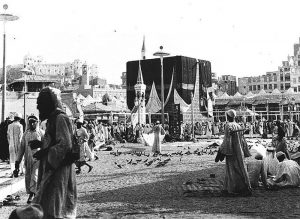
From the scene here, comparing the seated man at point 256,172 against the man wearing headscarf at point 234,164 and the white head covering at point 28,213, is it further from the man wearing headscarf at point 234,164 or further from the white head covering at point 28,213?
the white head covering at point 28,213

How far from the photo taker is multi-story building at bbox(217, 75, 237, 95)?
100625mm

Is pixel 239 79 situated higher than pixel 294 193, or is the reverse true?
pixel 239 79

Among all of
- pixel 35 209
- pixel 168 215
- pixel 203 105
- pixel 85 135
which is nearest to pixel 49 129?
pixel 35 209

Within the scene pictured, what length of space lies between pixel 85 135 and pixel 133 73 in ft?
161

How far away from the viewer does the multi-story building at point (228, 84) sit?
101 m

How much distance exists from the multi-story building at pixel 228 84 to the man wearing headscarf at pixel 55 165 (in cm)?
9516

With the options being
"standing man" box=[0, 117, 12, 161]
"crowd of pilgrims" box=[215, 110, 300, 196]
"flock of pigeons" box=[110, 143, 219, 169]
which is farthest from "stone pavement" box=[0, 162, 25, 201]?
"crowd of pilgrims" box=[215, 110, 300, 196]

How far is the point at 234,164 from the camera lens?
27.5 ft

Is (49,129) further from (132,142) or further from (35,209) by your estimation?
(132,142)

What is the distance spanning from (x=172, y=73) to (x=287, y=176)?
47393mm

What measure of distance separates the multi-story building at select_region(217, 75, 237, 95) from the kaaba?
38.6 meters

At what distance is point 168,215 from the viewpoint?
6336 millimetres

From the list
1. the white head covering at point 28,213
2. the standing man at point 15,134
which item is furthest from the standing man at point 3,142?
the white head covering at point 28,213

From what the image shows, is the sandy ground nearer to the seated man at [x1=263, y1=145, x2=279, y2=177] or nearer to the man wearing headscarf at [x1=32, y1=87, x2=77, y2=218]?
the seated man at [x1=263, y1=145, x2=279, y2=177]
